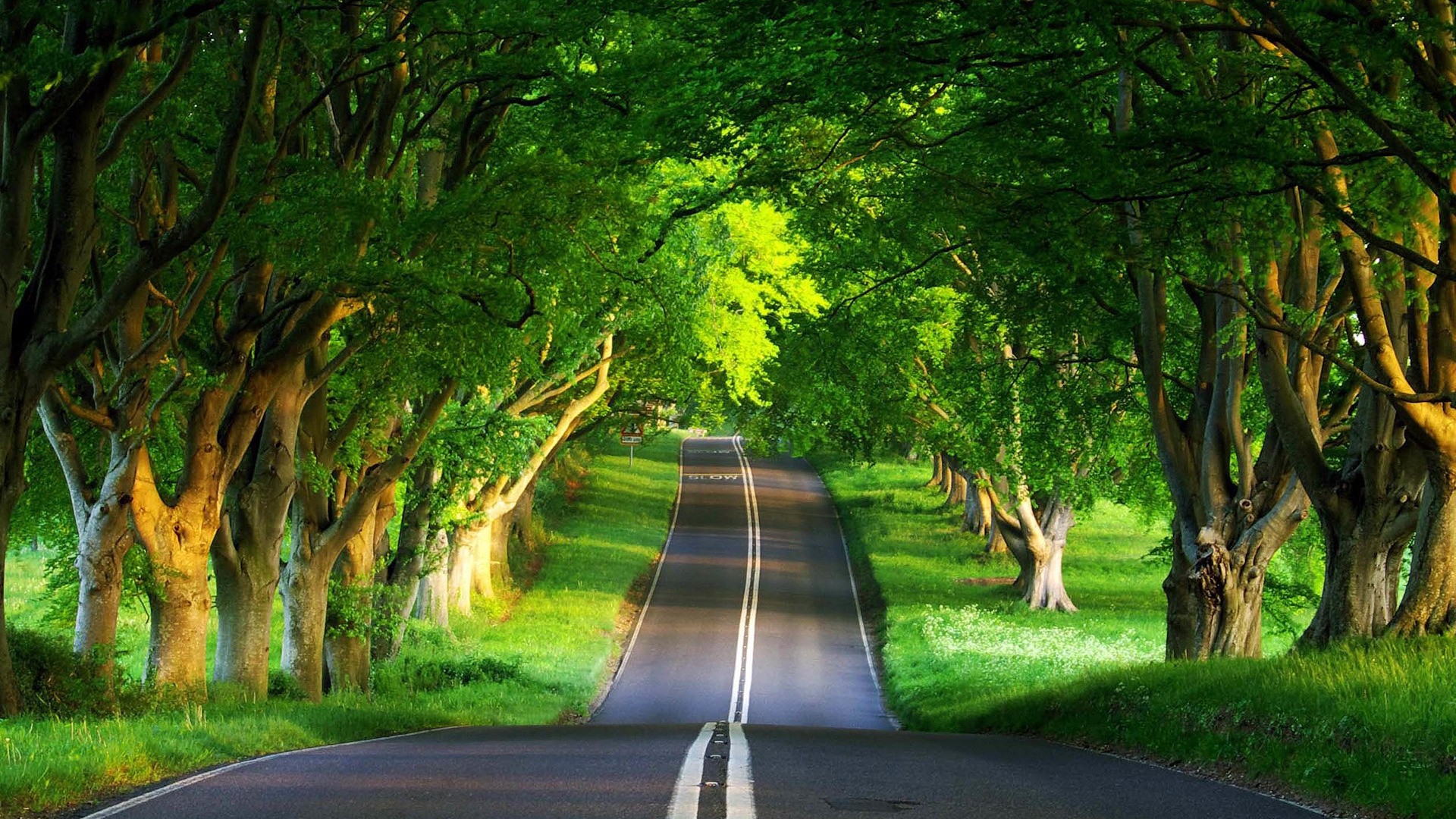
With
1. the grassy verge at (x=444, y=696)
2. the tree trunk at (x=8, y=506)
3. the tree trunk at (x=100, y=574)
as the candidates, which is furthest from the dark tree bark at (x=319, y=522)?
the tree trunk at (x=8, y=506)

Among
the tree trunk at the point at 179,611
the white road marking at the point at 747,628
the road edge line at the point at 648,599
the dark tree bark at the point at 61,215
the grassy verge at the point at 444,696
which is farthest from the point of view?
the road edge line at the point at 648,599

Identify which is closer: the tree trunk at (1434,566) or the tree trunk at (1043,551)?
the tree trunk at (1434,566)

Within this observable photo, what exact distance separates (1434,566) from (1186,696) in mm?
2492

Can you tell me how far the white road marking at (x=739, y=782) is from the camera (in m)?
7.34

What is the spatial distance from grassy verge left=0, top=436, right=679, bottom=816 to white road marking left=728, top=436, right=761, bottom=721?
2.99 metres

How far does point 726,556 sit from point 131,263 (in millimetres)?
38743

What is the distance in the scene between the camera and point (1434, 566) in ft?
42.3

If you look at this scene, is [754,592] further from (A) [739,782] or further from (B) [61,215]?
(A) [739,782]

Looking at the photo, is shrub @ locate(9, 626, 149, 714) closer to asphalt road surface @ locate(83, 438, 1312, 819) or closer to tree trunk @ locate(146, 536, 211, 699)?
tree trunk @ locate(146, 536, 211, 699)

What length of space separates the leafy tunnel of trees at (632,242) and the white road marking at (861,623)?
6.57m

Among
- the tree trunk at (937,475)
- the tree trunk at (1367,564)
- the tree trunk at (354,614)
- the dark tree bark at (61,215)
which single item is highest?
the dark tree bark at (61,215)

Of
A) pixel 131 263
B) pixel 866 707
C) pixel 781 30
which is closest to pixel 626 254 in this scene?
pixel 131 263

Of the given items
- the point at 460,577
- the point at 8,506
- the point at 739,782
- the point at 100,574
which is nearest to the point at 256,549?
the point at 100,574

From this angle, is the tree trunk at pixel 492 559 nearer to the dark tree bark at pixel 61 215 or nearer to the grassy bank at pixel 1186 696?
the grassy bank at pixel 1186 696
